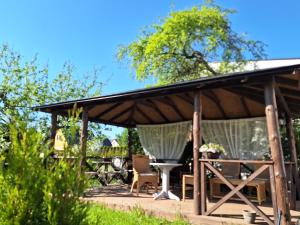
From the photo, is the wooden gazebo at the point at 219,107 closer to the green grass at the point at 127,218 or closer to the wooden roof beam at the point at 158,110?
the wooden roof beam at the point at 158,110

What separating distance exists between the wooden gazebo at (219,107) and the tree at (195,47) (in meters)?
7.32

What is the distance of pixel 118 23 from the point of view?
1472 centimetres

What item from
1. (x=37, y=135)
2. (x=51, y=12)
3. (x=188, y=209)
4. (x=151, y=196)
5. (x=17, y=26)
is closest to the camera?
(x=37, y=135)

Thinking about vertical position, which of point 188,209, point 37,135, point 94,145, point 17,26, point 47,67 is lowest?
point 188,209

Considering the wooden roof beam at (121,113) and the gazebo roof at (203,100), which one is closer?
the gazebo roof at (203,100)

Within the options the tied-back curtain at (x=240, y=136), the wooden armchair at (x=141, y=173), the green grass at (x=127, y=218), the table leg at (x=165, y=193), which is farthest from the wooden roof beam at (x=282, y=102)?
the wooden armchair at (x=141, y=173)

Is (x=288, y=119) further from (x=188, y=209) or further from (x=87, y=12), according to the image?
(x=87, y=12)

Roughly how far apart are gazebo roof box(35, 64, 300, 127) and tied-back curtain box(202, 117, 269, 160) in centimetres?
20

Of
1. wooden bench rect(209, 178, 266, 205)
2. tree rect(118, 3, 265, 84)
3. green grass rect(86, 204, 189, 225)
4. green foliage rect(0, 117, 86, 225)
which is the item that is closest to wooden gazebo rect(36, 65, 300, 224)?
green grass rect(86, 204, 189, 225)

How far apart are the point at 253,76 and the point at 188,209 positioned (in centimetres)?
249

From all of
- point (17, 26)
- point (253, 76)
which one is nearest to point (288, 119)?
point (253, 76)

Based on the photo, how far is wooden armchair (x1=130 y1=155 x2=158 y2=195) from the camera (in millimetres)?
6891

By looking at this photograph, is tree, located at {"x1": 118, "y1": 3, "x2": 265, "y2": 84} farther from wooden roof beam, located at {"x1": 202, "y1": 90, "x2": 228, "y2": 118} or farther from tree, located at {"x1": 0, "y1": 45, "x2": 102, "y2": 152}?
wooden roof beam, located at {"x1": 202, "y1": 90, "x2": 228, "y2": 118}

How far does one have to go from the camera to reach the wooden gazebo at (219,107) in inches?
172
